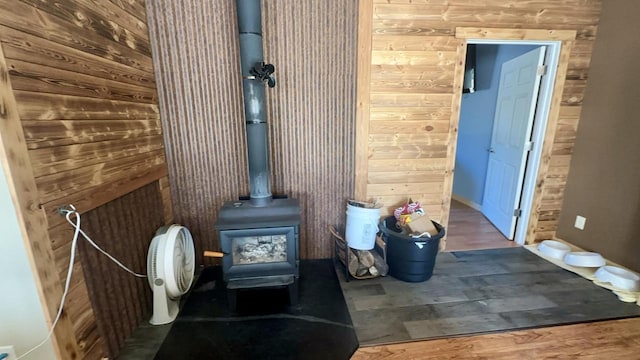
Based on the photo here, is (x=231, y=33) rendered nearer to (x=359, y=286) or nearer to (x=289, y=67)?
(x=289, y=67)

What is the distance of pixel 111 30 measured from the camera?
1636 millimetres

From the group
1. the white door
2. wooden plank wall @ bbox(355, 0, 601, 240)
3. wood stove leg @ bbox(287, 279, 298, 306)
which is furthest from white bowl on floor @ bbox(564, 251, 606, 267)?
wood stove leg @ bbox(287, 279, 298, 306)

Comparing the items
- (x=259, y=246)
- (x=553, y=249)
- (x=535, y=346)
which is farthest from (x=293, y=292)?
(x=553, y=249)

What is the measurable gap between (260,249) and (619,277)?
2744 millimetres

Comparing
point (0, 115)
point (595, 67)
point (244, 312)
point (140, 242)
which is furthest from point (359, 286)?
point (595, 67)

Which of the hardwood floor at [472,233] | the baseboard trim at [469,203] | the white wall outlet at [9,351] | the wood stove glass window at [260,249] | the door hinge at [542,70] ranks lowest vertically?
the hardwood floor at [472,233]

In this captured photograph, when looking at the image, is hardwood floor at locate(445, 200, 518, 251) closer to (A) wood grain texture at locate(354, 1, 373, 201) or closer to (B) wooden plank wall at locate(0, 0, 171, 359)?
(A) wood grain texture at locate(354, 1, 373, 201)

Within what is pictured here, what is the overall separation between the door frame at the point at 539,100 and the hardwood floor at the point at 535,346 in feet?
4.11

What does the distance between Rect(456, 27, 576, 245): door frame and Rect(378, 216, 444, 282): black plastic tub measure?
754 mm

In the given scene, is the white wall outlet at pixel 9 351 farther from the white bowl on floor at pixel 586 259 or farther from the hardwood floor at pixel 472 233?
the white bowl on floor at pixel 586 259

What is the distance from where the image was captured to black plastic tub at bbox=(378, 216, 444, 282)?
220 centimetres

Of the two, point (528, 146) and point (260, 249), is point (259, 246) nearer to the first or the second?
point (260, 249)

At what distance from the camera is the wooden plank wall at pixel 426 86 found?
2285mm

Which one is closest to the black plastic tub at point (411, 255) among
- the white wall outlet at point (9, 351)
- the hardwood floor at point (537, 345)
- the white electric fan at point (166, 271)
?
the hardwood floor at point (537, 345)
